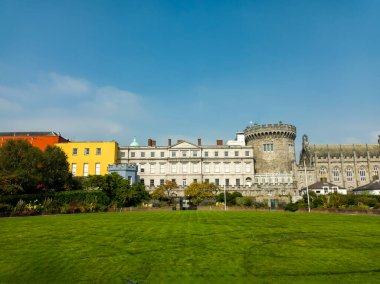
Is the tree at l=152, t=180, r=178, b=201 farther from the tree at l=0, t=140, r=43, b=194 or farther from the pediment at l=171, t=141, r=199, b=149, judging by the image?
the tree at l=0, t=140, r=43, b=194

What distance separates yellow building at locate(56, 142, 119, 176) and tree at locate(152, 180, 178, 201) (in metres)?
14.8

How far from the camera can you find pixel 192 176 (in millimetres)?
71125

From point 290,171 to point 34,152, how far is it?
54.0m

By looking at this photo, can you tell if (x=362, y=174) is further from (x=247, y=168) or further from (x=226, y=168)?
(x=226, y=168)

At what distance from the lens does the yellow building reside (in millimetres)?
68062

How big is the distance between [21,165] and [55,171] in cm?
577

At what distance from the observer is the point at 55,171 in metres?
46.9

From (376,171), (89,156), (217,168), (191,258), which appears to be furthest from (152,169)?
(191,258)

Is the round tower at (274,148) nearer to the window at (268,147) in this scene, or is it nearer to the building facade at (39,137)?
the window at (268,147)

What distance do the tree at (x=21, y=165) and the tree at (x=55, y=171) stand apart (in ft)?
3.46

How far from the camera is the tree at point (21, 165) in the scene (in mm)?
39156

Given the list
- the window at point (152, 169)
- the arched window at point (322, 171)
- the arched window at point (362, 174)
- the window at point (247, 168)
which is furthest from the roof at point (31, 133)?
the arched window at point (362, 174)

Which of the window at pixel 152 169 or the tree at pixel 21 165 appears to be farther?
the window at pixel 152 169

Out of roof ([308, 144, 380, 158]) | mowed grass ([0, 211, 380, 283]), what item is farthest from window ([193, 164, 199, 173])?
mowed grass ([0, 211, 380, 283])
